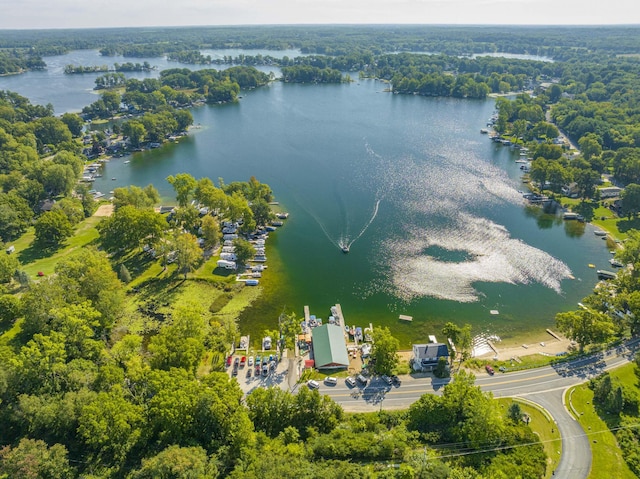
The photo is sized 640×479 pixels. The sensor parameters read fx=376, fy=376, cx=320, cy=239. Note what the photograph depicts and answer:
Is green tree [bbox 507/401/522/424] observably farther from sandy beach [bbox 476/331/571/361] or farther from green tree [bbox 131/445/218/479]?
green tree [bbox 131/445/218/479]

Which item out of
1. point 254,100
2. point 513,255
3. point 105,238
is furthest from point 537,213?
point 254,100

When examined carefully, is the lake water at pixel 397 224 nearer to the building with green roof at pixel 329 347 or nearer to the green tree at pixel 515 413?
the building with green roof at pixel 329 347

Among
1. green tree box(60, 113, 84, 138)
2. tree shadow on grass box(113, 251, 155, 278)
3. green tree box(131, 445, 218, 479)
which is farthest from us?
green tree box(60, 113, 84, 138)

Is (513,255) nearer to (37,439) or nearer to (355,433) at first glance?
(355,433)

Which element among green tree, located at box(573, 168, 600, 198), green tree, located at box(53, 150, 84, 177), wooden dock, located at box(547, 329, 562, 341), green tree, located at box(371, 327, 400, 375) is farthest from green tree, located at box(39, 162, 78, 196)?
green tree, located at box(573, 168, 600, 198)

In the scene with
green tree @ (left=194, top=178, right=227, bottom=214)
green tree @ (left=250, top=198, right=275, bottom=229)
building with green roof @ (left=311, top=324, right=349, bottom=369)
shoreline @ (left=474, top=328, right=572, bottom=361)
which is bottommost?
shoreline @ (left=474, top=328, right=572, bottom=361)
